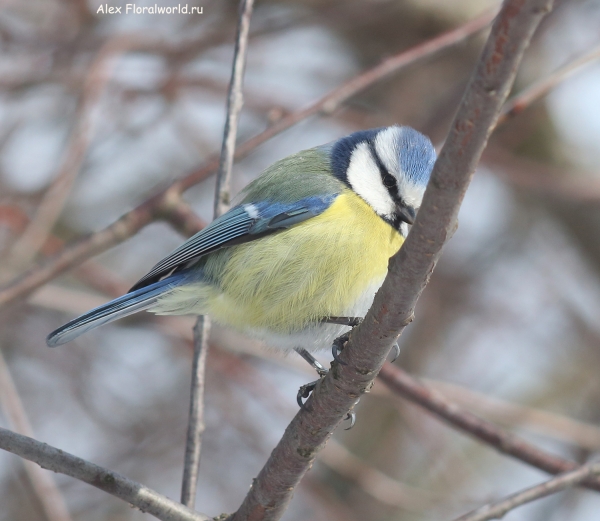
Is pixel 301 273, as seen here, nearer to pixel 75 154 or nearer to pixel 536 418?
pixel 75 154

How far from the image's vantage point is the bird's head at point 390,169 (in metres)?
2.27

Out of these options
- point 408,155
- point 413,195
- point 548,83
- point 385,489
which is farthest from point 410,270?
point 385,489

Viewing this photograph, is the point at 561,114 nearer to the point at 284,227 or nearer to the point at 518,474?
the point at 518,474

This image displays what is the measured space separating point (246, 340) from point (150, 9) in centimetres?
192

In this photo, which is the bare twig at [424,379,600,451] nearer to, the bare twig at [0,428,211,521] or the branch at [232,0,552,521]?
the branch at [232,0,552,521]

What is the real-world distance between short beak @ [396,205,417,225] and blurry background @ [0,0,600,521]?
1.24 meters

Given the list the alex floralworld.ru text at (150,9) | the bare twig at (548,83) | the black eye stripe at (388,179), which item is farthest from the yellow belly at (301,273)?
the alex floralworld.ru text at (150,9)

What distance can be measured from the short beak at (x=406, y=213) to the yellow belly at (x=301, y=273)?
7cm

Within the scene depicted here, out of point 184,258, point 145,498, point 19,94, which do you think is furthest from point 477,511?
point 19,94

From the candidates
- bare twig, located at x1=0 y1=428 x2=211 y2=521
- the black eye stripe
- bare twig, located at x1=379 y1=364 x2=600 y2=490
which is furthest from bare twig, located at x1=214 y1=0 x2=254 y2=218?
bare twig, located at x1=0 y1=428 x2=211 y2=521

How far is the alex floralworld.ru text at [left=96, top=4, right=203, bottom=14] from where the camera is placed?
3.67 m

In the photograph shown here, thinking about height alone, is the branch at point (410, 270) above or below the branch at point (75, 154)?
below

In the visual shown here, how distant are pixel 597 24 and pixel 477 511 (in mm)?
3326

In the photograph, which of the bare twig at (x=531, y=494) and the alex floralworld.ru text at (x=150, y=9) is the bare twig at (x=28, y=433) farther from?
the alex floralworld.ru text at (x=150, y=9)
